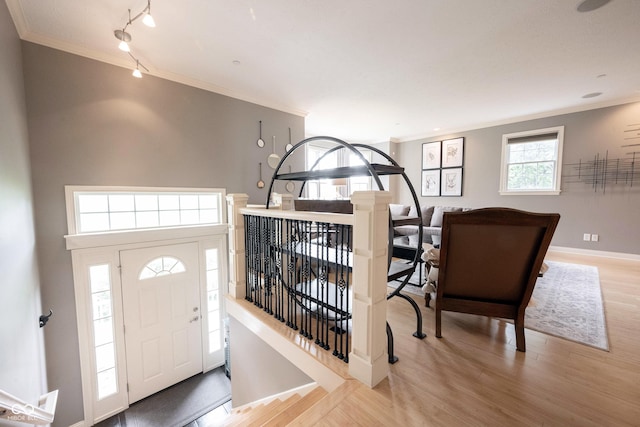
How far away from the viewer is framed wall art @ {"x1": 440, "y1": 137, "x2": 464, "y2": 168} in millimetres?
6125

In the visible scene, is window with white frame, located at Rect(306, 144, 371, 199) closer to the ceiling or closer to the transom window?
the ceiling

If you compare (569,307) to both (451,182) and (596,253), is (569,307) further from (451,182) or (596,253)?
(451,182)

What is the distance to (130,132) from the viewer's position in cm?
302

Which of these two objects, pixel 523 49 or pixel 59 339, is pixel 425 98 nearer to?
pixel 523 49

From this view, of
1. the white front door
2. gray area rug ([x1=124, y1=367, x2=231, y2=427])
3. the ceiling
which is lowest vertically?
gray area rug ([x1=124, y1=367, x2=231, y2=427])

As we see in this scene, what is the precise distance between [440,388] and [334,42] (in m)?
2.97

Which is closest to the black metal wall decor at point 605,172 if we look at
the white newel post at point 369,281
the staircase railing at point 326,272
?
the staircase railing at point 326,272

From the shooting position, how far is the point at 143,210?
3.30 m

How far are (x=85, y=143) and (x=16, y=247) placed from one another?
4.55 ft

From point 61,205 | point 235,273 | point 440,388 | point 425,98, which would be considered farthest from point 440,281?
point 61,205

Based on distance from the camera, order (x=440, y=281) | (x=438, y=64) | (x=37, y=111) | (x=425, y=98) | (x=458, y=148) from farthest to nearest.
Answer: (x=458, y=148)
(x=425, y=98)
(x=438, y=64)
(x=37, y=111)
(x=440, y=281)

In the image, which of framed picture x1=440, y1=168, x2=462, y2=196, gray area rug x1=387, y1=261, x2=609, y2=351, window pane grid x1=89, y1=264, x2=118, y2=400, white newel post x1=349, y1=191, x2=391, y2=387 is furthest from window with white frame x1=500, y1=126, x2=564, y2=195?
window pane grid x1=89, y1=264, x2=118, y2=400

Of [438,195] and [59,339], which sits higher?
[438,195]

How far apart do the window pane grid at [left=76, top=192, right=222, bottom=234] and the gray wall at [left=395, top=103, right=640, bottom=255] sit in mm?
5748
